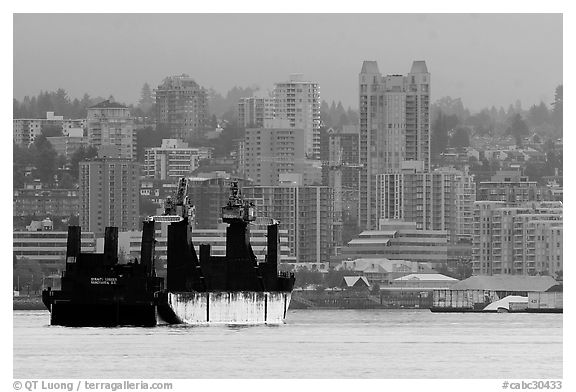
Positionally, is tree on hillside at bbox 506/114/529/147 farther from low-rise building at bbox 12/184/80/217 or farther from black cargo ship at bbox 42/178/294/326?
black cargo ship at bbox 42/178/294/326

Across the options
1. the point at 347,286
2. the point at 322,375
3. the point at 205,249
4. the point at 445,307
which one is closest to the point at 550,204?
the point at 347,286

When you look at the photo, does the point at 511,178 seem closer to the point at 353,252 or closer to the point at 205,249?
the point at 353,252

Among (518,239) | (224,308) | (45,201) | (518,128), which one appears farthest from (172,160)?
(224,308)

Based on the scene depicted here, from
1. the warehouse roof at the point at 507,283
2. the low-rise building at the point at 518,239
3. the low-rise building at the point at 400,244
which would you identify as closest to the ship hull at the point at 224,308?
the warehouse roof at the point at 507,283

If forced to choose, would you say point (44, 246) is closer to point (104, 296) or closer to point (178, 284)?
point (178, 284)

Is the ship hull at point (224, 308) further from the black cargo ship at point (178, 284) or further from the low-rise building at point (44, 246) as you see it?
the low-rise building at point (44, 246)

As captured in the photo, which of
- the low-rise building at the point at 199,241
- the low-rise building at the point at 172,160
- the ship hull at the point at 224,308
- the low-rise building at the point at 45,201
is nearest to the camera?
the ship hull at the point at 224,308
